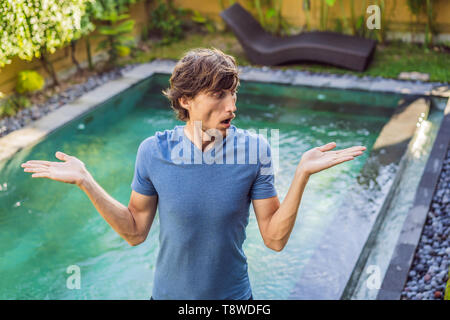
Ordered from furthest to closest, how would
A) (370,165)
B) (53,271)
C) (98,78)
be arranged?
1. (98,78)
2. (370,165)
3. (53,271)

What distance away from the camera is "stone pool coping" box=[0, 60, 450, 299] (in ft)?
20.9

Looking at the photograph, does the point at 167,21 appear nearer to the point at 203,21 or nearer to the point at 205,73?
the point at 203,21

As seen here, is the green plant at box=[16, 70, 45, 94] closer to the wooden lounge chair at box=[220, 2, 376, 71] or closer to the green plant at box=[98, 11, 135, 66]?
the green plant at box=[98, 11, 135, 66]

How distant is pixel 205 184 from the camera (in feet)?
5.21

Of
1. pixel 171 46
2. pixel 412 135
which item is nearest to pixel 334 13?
pixel 171 46

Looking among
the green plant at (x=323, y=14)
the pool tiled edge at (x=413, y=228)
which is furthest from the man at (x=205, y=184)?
the green plant at (x=323, y=14)

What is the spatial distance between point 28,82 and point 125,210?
6460 mm

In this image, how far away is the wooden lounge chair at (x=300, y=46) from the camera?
830cm

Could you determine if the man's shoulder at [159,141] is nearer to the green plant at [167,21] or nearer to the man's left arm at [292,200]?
the man's left arm at [292,200]

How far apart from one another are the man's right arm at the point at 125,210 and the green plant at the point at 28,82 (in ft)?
21.0
